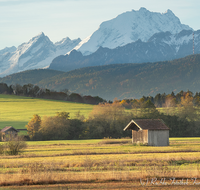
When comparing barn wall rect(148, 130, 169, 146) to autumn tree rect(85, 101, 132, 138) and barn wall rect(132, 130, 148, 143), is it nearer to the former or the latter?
barn wall rect(132, 130, 148, 143)

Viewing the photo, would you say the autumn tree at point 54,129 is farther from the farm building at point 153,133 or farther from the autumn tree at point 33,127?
the farm building at point 153,133

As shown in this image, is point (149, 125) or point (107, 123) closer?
point (149, 125)

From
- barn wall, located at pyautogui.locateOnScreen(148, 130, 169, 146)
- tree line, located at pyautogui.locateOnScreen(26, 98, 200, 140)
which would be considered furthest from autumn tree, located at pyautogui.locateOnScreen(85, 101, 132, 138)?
barn wall, located at pyautogui.locateOnScreen(148, 130, 169, 146)

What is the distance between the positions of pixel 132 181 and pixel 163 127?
108 feet

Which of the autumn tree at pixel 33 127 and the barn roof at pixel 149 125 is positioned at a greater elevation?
the barn roof at pixel 149 125

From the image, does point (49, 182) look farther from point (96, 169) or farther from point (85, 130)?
point (85, 130)

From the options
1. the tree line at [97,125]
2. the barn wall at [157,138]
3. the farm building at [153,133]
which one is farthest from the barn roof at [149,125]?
the tree line at [97,125]

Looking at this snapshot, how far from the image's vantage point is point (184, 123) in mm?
87750

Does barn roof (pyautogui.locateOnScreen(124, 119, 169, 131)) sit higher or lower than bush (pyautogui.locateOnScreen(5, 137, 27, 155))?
higher

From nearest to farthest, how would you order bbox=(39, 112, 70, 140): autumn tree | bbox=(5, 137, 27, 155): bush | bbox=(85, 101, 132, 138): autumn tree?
1. bbox=(5, 137, 27, 155): bush
2. bbox=(39, 112, 70, 140): autumn tree
3. bbox=(85, 101, 132, 138): autumn tree

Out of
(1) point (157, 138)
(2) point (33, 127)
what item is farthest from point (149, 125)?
(2) point (33, 127)

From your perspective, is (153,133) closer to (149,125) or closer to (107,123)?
(149,125)

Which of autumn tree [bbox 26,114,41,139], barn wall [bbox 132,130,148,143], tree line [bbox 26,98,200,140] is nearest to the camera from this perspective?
barn wall [bbox 132,130,148,143]

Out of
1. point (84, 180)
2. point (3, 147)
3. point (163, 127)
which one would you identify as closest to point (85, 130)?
point (163, 127)
